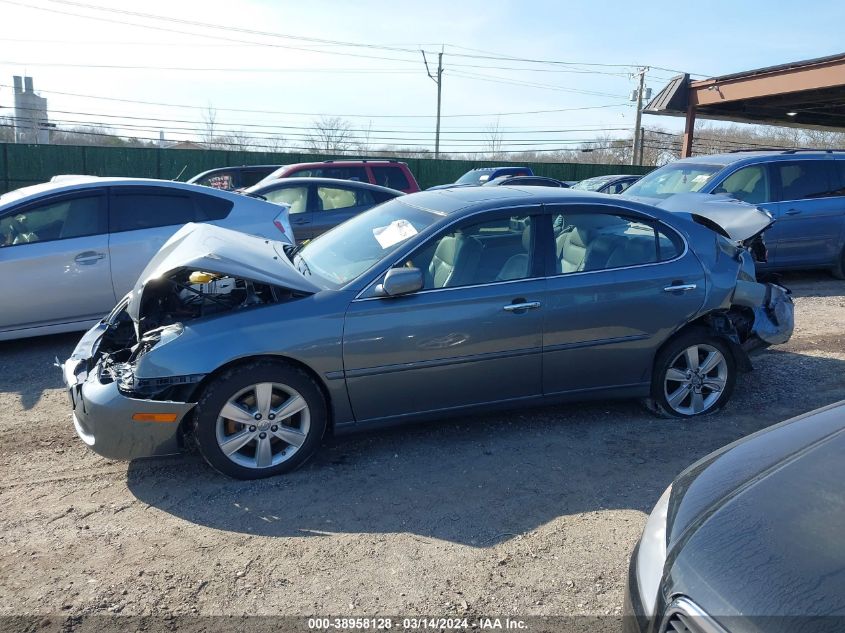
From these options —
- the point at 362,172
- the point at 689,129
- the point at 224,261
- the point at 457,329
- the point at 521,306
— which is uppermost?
the point at 689,129

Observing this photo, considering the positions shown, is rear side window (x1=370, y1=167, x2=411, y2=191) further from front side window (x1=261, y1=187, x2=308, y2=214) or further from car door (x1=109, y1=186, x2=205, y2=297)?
car door (x1=109, y1=186, x2=205, y2=297)

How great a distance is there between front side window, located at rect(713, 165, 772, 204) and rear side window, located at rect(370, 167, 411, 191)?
6118mm

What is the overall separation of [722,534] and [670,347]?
9.35ft

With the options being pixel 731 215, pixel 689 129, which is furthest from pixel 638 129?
pixel 731 215

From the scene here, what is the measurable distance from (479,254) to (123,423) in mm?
2315

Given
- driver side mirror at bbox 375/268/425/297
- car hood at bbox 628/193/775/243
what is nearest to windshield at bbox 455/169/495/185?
car hood at bbox 628/193/775/243

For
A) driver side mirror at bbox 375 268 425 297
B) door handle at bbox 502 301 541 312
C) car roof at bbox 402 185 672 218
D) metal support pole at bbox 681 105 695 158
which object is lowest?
door handle at bbox 502 301 541 312

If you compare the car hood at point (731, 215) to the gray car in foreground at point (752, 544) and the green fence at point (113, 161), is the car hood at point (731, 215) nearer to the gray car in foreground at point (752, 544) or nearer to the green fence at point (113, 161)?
the gray car in foreground at point (752, 544)

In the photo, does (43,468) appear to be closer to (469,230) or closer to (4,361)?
(4,361)

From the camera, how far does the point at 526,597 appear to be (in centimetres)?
298

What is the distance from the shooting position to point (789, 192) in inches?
359

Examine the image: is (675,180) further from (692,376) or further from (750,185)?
(692,376)

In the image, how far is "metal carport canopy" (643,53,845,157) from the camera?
15789mm

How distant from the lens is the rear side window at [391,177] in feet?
43.8
